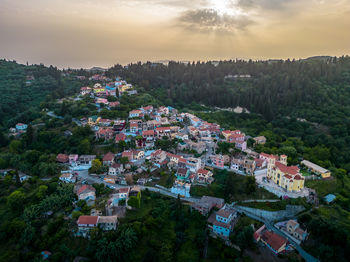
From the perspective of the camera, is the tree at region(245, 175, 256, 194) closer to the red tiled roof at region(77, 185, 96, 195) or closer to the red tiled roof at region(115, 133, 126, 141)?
the red tiled roof at region(77, 185, 96, 195)

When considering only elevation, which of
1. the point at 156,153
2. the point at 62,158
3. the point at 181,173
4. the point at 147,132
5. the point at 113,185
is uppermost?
the point at 147,132

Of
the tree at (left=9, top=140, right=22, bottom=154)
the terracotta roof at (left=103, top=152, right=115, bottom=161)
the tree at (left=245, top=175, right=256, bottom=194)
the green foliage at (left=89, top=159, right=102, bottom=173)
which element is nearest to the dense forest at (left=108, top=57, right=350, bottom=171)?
the tree at (left=245, top=175, right=256, bottom=194)

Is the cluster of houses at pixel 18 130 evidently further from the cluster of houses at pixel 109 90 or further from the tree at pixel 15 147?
the cluster of houses at pixel 109 90

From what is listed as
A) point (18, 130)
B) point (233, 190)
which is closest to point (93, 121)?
point (18, 130)

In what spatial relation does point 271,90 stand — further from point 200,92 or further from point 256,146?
point 256,146

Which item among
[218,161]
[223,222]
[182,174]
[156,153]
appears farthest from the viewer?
[156,153]

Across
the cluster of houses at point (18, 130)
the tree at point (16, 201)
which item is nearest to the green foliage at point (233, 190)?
the tree at point (16, 201)

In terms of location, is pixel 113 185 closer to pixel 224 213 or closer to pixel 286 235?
pixel 224 213

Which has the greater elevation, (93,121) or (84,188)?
(93,121)
